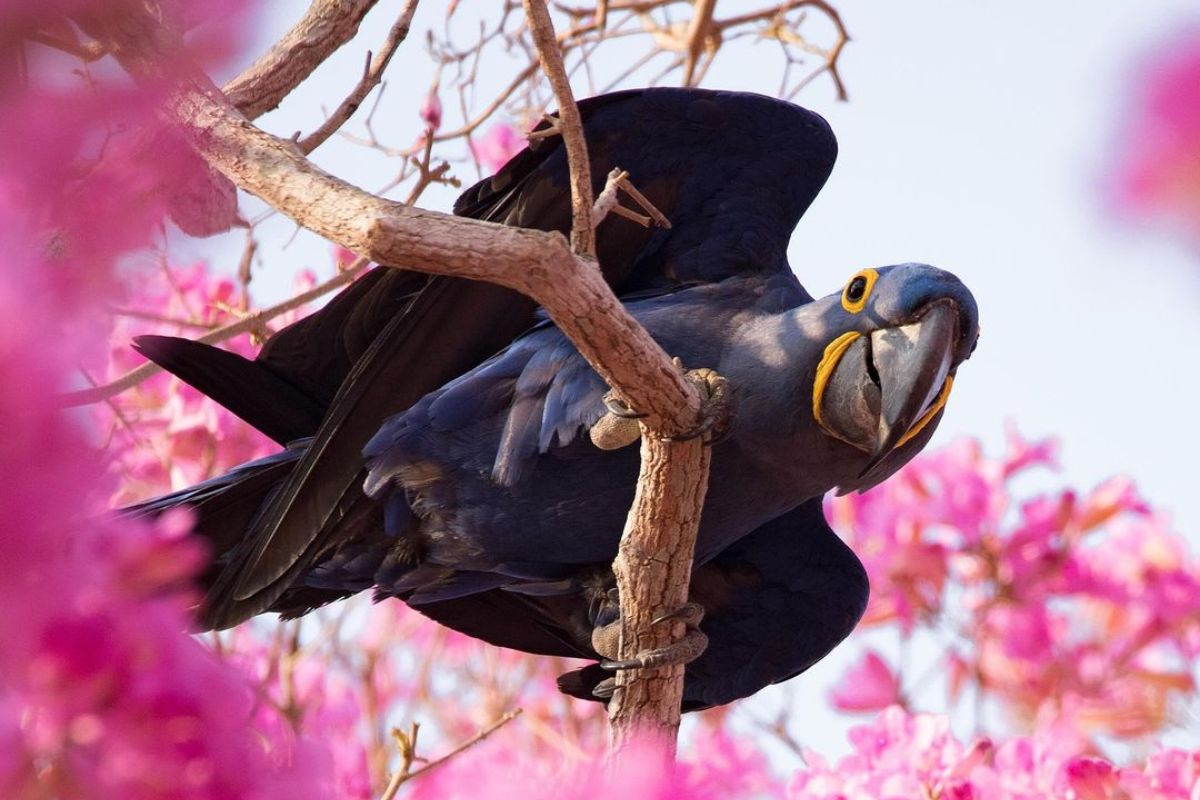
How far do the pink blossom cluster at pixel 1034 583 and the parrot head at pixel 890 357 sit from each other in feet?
5.29

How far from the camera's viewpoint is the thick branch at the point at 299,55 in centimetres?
259

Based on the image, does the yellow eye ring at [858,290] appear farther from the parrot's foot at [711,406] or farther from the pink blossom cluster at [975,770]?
the pink blossom cluster at [975,770]

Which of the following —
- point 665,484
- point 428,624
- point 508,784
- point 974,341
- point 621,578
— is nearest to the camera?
point 508,784

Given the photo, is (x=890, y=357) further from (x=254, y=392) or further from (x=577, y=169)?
(x=254, y=392)

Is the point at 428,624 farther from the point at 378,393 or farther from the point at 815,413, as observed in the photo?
the point at 815,413

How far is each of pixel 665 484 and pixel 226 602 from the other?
1207 mm

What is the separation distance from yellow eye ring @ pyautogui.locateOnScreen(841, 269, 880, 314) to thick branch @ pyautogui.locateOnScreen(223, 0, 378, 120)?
108 cm

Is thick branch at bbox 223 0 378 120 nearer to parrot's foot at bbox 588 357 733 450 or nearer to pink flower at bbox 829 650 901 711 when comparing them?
parrot's foot at bbox 588 357 733 450

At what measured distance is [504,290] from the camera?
3.14 m

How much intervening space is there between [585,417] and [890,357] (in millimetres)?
615

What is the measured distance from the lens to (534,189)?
3021mm

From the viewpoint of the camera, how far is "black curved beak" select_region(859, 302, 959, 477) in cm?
252

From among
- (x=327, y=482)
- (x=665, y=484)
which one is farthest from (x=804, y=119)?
(x=327, y=482)

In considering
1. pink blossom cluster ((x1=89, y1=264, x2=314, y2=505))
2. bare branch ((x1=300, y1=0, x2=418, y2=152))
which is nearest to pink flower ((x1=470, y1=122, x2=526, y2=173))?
pink blossom cluster ((x1=89, y1=264, x2=314, y2=505))
